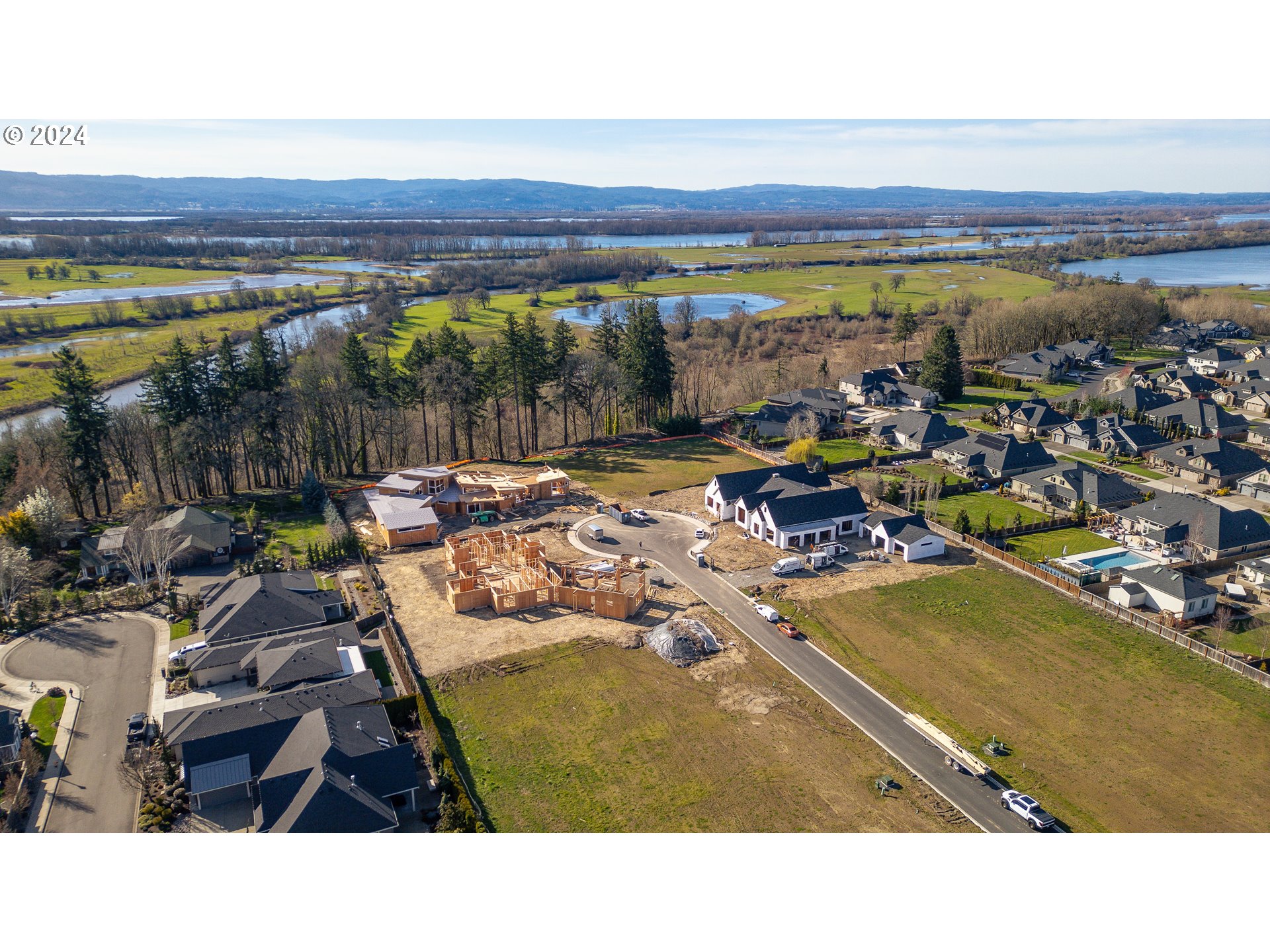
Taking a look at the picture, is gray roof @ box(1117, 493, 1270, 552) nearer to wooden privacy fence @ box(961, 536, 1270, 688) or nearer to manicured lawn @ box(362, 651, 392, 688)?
wooden privacy fence @ box(961, 536, 1270, 688)

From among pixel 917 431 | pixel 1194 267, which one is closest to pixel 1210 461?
pixel 917 431

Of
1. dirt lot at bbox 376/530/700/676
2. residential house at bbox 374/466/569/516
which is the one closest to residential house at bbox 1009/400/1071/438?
residential house at bbox 374/466/569/516

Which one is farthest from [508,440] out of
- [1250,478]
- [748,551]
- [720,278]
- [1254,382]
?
[720,278]

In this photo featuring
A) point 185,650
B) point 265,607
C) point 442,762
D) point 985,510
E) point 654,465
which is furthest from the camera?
point 654,465

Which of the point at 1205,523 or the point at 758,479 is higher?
the point at 758,479

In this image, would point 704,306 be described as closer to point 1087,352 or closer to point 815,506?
point 1087,352

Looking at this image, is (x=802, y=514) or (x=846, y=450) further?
(x=846, y=450)

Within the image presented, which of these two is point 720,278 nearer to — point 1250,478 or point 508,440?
point 508,440

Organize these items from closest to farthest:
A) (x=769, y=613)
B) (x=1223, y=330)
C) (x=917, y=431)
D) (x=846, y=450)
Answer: (x=769, y=613) < (x=917, y=431) < (x=846, y=450) < (x=1223, y=330)
